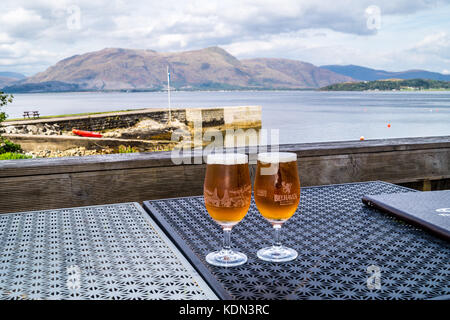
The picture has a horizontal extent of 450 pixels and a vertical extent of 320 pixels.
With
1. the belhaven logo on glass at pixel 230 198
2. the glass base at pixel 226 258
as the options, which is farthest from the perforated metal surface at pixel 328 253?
the belhaven logo on glass at pixel 230 198

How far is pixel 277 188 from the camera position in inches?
31.5

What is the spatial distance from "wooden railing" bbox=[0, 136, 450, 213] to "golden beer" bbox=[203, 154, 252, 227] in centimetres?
144

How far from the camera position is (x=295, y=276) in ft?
2.42

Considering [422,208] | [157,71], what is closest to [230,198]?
[422,208]

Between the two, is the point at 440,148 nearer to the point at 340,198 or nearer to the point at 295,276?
the point at 340,198

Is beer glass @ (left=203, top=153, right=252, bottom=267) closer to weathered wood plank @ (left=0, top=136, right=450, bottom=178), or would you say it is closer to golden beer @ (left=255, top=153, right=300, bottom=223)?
golden beer @ (left=255, top=153, right=300, bottom=223)

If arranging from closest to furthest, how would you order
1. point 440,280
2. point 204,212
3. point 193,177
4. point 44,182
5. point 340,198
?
point 440,280, point 204,212, point 340,198, point 44,182, point 193,177

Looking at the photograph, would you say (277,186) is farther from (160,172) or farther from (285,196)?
(160,172)

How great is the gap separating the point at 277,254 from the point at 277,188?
147 mm

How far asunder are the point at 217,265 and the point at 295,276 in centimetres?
16

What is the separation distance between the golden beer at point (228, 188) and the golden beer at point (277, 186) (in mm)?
39

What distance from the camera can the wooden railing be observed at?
1.99 meters

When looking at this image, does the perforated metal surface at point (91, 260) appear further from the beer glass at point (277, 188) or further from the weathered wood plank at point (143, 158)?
the weathered wood plank at point (143, 158)
